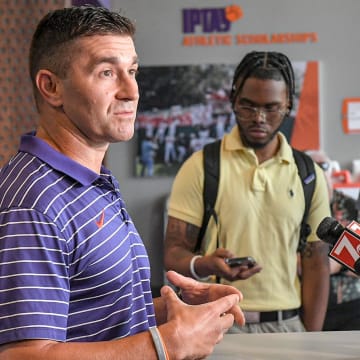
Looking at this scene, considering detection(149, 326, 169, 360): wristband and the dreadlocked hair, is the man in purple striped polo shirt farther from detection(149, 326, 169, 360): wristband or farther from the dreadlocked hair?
the dreadlocked hair

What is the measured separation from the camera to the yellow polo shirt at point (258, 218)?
68.2 inches

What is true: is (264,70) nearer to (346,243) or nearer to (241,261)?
(241,261)

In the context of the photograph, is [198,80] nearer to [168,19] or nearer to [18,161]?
[168,19]

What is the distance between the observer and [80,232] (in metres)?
0.95

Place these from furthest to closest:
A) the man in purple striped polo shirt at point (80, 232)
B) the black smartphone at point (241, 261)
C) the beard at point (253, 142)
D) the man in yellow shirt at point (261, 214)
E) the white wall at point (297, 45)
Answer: the white wall at point (297, 45)
the beard at point (253, 142)
the man in yellow shirt at point (261, 214)
the black smartphone at point (241, 261)
the man in purple striped polo shirt at point (80, 232)

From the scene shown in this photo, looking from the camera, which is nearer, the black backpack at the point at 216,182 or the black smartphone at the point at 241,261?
the black smartphone at the point at 241,261

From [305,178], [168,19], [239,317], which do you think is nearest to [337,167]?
[168,19]

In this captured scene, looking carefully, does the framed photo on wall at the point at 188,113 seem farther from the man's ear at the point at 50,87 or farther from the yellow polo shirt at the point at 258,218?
the man's ear at the point at 50,87

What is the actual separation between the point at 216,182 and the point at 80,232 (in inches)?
33.2

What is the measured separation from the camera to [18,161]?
1.01 meters

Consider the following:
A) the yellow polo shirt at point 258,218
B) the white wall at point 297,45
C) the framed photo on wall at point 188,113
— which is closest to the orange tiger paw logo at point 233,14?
the white wall at point 297,45

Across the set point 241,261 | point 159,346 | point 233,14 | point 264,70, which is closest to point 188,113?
point 233,14

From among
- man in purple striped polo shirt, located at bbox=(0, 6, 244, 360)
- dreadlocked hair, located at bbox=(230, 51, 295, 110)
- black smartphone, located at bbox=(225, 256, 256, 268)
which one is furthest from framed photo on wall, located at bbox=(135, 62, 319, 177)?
man in purple striped polo shirt, located at bbox=(0, 6, 244, 360)

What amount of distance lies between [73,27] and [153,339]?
1.66ft
